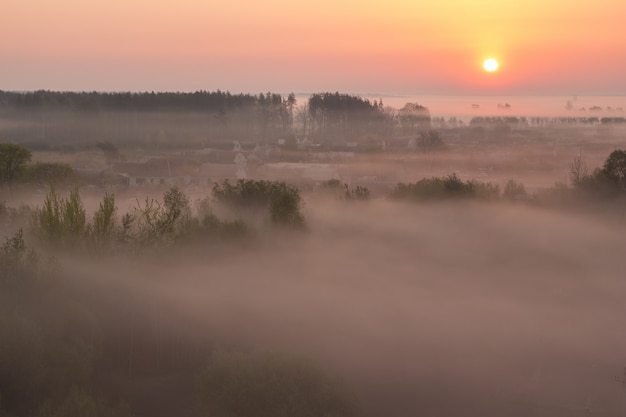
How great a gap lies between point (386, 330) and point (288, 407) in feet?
27.7

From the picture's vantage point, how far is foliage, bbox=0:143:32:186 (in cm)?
3600

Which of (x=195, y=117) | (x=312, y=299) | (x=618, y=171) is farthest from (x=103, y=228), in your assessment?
(x=195, y=117)

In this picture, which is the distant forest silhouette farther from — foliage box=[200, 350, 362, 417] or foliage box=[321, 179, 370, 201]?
foliage box=[200, 350, 362, 417]

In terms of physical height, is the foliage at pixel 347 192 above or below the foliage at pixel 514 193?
above

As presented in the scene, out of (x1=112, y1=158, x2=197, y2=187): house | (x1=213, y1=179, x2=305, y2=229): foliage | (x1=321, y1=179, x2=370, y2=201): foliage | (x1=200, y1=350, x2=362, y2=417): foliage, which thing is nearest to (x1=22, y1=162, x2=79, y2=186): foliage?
(x1=112, y1=158, x2=197, y2=187): house

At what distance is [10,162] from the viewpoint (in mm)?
36062

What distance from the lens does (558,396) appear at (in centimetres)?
1861

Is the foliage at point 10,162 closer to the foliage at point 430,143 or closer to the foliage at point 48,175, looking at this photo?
the foliage at point 48,175

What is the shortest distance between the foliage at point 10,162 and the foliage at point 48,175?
0.45 metres

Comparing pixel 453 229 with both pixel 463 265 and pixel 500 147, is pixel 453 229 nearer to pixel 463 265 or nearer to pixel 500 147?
pixel 463 265

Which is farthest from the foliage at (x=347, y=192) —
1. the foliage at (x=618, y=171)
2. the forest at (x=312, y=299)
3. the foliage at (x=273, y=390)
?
the foliage at (x=273, y=390)

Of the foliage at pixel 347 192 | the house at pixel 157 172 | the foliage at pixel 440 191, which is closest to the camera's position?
the foliage at pixel 347 192

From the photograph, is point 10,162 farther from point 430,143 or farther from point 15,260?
point 430,143

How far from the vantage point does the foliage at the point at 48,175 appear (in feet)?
121
